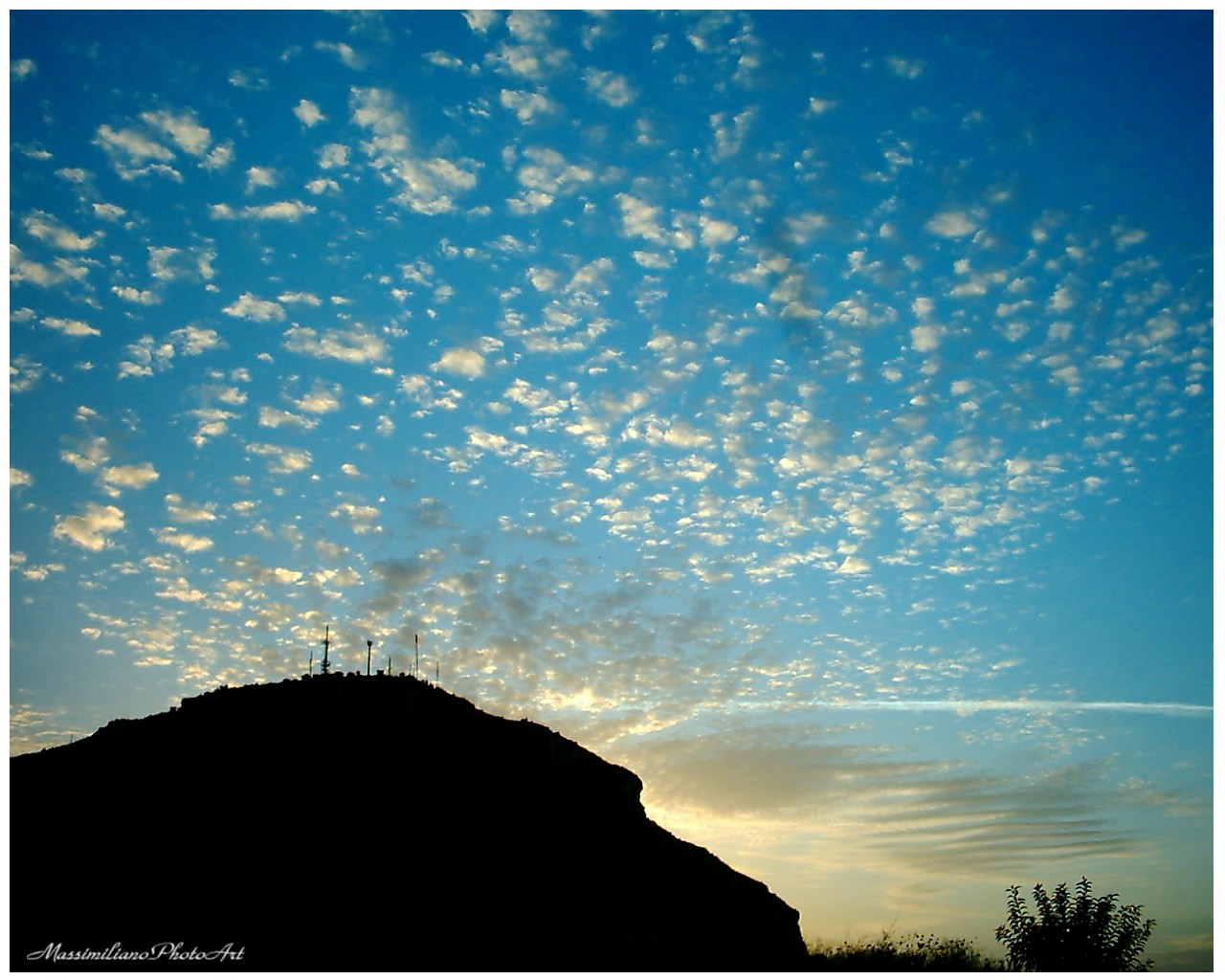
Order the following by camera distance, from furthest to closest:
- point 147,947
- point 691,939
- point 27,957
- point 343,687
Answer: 1. point 343,687
2. point 691,939
3. point 147,947
4. point 27,957

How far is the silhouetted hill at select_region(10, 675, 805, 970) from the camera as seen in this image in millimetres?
37062

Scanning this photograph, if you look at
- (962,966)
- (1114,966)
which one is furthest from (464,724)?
(1114,966)

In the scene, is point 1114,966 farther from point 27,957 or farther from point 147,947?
point 27,957

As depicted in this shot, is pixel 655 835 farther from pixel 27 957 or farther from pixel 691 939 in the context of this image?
pixel 27 957

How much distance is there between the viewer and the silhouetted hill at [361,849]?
122 ft

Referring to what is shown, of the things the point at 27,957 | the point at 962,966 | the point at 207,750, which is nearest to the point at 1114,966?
the point at 962,966

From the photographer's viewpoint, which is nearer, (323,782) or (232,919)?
(232,919)

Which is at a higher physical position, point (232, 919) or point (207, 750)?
point (207, 750)

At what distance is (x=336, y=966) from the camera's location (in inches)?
1371

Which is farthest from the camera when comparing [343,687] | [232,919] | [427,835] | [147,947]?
[343,687]

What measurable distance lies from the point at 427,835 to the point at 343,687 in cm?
1214

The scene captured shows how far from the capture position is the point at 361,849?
4381 cm

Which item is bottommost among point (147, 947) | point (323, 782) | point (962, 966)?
point (962, 966)

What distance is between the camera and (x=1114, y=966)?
3469cm
